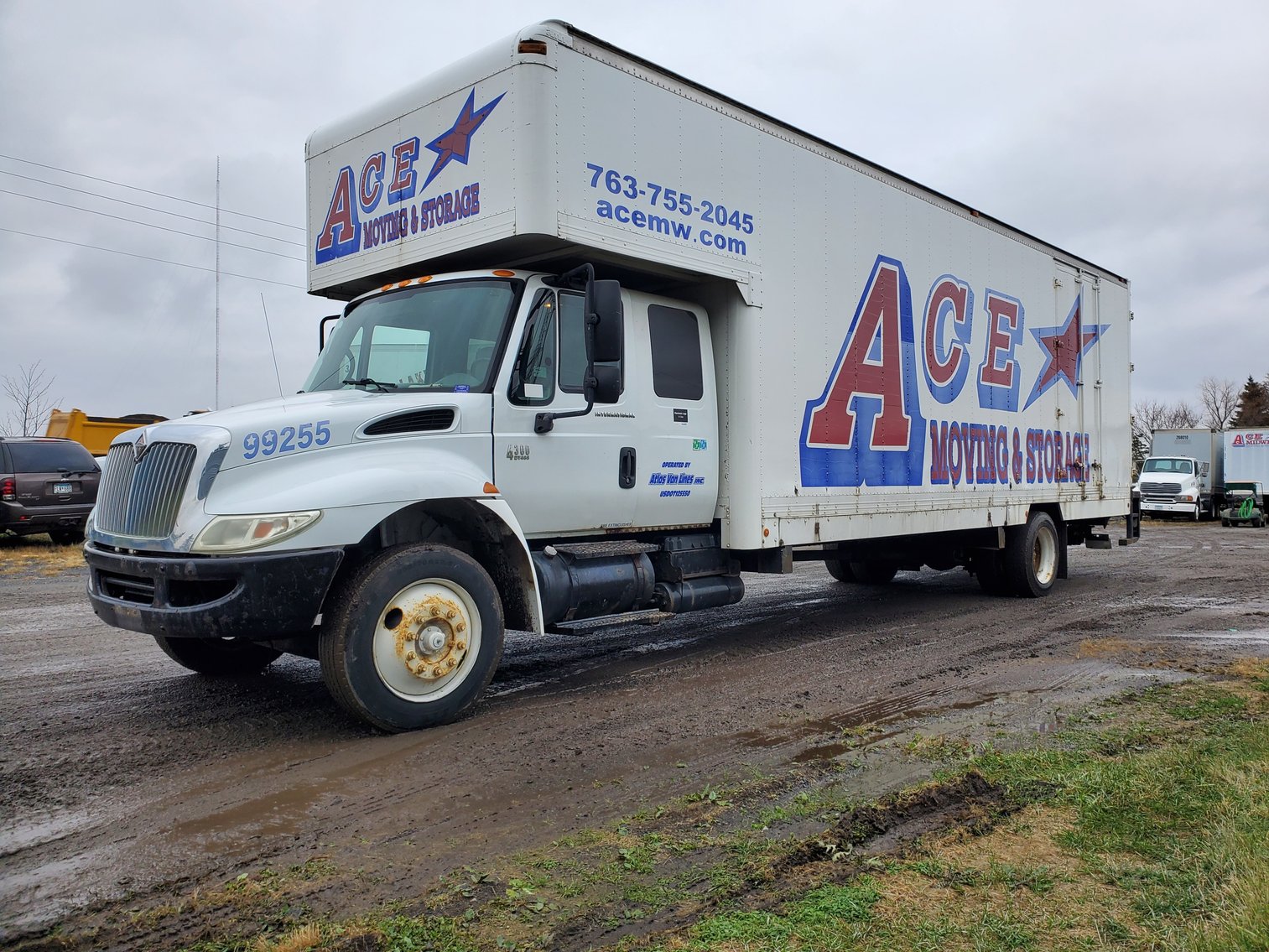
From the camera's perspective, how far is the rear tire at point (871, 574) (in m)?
12.6

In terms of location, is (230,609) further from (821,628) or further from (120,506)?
(821,628)

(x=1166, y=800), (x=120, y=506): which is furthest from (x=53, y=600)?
(x=1166, y=800)

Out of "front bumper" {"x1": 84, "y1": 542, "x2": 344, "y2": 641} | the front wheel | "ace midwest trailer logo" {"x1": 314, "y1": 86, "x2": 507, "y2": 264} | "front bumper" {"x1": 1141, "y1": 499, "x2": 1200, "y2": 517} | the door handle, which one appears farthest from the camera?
"front bumper" {"x1": 1141, "y1": 499, "x2": 1200, "y2": 517}

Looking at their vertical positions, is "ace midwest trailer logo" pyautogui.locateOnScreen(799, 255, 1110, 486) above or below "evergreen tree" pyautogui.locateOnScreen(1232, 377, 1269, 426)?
below

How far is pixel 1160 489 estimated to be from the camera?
110ft

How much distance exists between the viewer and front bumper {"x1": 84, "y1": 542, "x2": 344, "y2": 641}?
4582mm

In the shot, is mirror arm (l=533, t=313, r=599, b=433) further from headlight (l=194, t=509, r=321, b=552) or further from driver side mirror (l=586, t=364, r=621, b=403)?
headlight (l=194, t=509, r=321, b=552)

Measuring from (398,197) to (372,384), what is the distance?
1601mm

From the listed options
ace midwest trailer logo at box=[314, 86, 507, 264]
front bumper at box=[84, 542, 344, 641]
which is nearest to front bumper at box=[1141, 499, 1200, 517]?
ace midwest trailer logo at box=[314, 86, 507, 264]

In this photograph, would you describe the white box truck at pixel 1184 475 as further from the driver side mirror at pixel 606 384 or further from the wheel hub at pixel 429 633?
the wheel hub at pixel 429 633

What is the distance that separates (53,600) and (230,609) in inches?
311

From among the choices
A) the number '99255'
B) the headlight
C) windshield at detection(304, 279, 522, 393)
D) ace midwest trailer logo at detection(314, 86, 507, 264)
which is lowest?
the headlight

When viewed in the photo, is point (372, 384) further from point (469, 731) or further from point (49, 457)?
point (49, 457)

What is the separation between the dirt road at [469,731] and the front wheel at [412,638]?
7.7 inches
